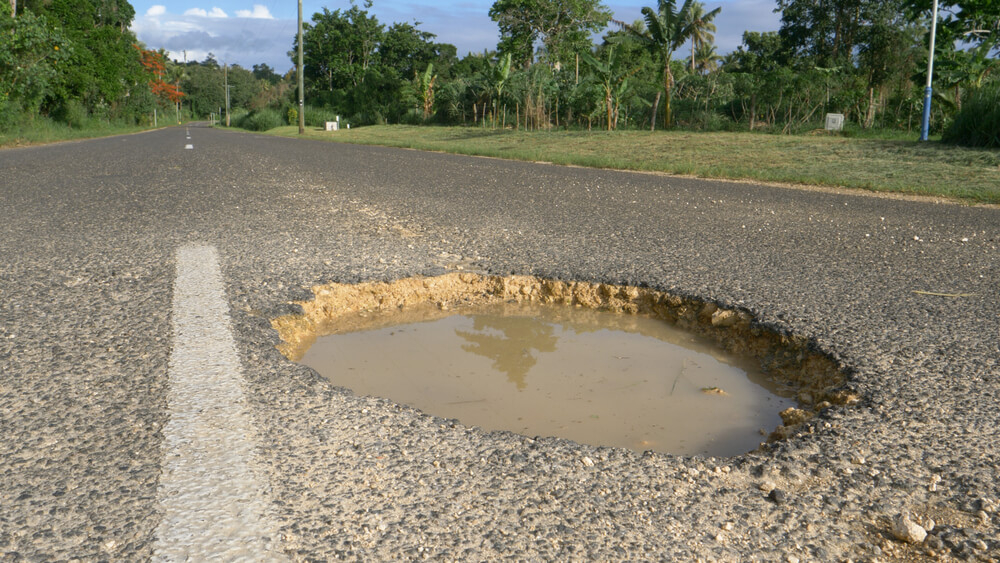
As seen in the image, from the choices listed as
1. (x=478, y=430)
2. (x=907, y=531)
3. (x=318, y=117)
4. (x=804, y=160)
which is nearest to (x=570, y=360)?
(x=478, y=430)

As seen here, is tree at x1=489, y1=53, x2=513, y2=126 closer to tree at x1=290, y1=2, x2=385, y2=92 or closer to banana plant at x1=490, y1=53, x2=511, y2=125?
banana plant at x1=490, y1=53, x2=511, y2=125

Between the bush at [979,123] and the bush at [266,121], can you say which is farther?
the bush at [266,121]

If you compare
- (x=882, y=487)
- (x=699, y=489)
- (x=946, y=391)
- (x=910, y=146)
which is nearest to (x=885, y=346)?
(x=946, y=391)

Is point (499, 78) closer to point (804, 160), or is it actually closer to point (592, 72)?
point (592, 72)

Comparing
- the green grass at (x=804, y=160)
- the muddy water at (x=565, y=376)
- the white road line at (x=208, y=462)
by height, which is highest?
the green grass at (x=804, y=160)

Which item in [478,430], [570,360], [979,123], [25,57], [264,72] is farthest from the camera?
[264,72]

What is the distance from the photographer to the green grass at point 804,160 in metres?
10.4

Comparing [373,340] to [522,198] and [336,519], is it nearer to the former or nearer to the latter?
[336,519]

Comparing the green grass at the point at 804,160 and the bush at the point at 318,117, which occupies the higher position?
the bush at the point at 318,117

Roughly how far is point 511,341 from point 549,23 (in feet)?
134

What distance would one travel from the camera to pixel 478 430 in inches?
86.4

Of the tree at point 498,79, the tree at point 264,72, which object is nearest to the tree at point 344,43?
the tree at point 498,79

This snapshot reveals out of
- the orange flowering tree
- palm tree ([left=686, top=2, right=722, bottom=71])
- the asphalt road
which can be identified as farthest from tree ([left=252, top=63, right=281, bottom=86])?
the asphalt road

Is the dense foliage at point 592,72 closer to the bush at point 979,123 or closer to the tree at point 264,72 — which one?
the bush at point 979,123
